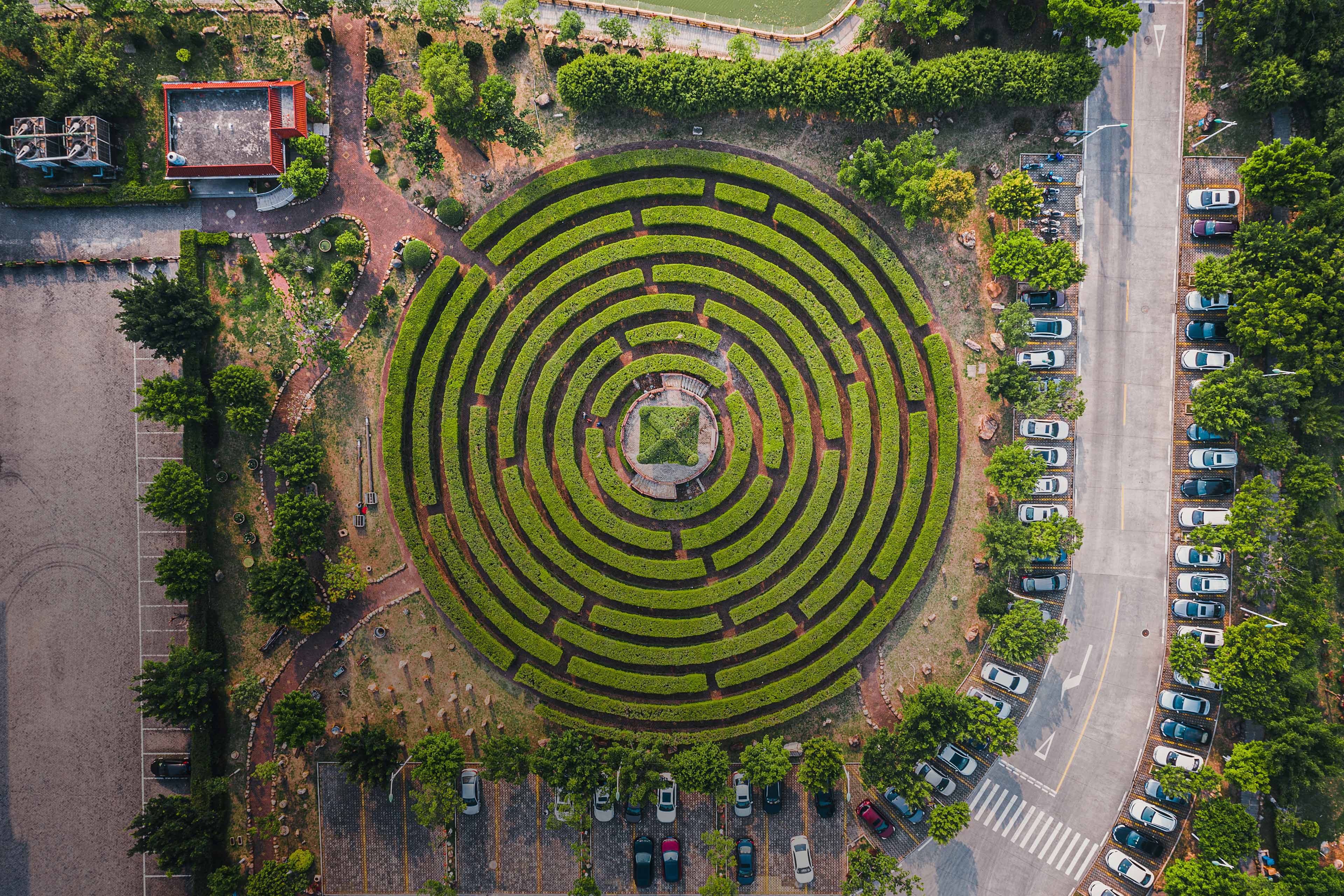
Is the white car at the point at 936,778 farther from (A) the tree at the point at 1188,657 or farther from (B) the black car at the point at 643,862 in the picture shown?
(B) the black car at the point at 643,862

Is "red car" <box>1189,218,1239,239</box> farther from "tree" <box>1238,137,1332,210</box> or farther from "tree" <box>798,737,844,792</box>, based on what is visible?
"tree" <box>798,737,844,792</box>

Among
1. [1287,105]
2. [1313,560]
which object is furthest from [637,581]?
[1287,105]

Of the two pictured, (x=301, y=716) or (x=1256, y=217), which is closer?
(x=301, y=716)

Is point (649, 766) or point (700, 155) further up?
point (700, 155)

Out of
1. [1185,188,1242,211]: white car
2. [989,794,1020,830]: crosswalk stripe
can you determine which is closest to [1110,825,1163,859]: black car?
[989,794,1020,830]: crosswalk stripe

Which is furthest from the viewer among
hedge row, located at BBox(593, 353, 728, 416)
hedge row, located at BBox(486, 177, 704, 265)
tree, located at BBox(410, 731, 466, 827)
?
hedge row, located at BBox(593, 353, 728, 416)

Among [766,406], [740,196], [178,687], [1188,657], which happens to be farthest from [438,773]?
[1188,657]

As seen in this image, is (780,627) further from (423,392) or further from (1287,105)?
(1287,105)

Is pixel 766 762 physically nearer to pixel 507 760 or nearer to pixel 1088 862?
pixel 507 760

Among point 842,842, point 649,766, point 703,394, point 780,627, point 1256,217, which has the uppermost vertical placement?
point 1256,217
